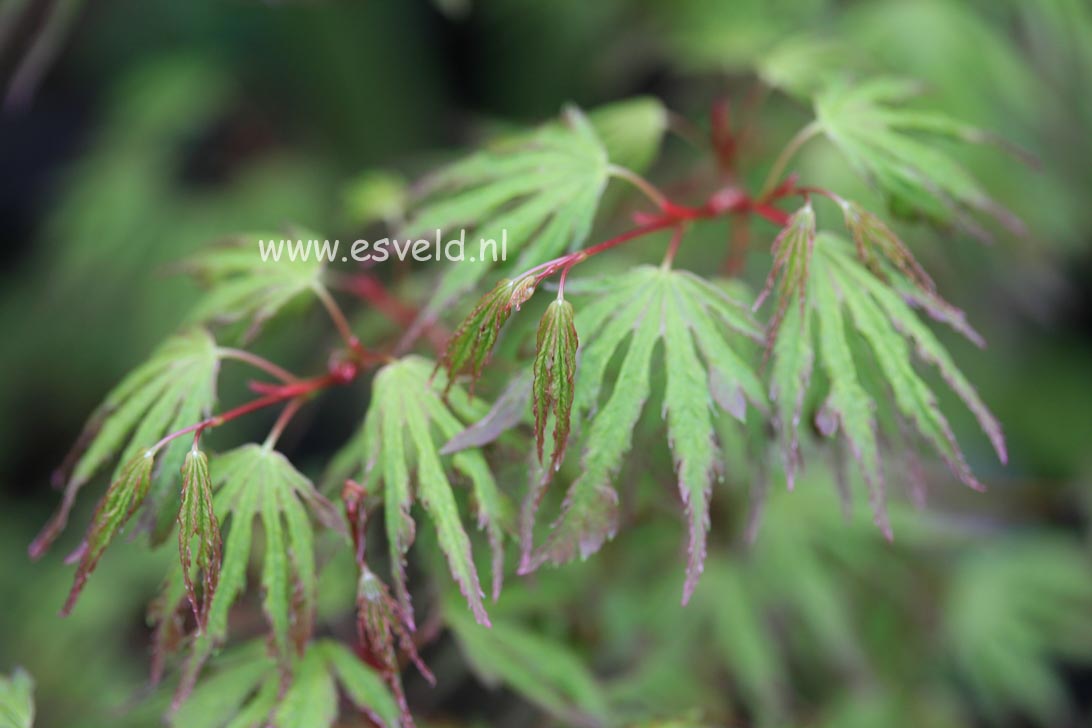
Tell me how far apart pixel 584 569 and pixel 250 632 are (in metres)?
0.36

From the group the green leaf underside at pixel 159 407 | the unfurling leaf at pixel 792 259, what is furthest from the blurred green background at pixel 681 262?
the unfurling leaf at pixel 792 259

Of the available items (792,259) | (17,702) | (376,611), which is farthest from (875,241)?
(17,702)

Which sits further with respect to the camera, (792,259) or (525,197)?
(525,197)

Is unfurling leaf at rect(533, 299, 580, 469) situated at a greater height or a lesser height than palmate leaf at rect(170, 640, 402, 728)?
greater

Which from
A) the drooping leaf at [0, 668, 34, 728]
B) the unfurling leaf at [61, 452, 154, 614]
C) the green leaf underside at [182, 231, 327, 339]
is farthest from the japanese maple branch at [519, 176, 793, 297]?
the drooping leaf at [0, 668, 34, 728]

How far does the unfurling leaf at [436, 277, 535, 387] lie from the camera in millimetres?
619

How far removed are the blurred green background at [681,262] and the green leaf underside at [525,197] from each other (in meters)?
0.28

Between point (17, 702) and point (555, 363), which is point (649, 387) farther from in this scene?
point (17, 702)

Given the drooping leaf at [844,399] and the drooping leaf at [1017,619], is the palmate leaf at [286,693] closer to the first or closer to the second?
the drooping leaf at [844,399]

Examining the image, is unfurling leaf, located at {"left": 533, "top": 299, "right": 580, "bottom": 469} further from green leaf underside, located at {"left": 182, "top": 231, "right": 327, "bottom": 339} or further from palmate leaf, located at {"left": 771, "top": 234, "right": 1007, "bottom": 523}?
green leaf underside, located at {"left": 182, "top": 231, "right": 327, "bottom": 339}

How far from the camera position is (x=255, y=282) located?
822 millimetres

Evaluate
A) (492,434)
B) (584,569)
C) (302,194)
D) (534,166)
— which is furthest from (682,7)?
(492,434)

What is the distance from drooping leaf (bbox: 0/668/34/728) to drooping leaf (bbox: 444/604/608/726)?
33 cm

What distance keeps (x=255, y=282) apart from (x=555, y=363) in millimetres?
349
